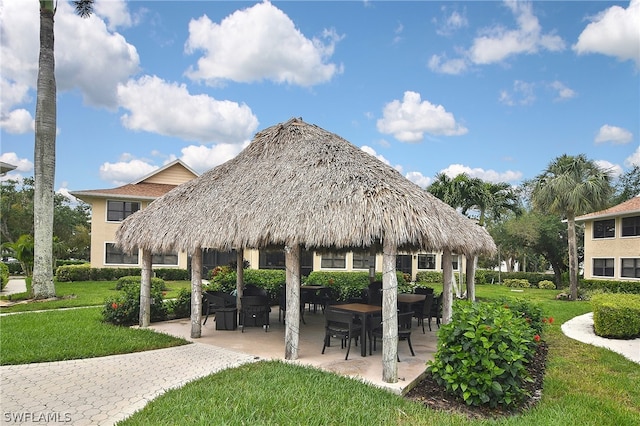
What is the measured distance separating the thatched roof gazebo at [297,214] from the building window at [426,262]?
2333 cm

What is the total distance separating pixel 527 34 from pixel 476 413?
40.8ft

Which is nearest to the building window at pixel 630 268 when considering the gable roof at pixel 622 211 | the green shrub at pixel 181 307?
the gable roof at pixel 622 211

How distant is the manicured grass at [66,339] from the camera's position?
8.75m

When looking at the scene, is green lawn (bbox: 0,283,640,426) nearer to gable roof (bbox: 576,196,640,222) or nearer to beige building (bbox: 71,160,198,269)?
beige building (bbox: 71,160,198,269)

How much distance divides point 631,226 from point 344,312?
25592 millimetres

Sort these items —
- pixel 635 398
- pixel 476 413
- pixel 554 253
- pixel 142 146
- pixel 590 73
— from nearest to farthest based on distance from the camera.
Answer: pixel 476 413, pixel 635 398, pixel 590 73, pixel 142 146, pixel 554 253

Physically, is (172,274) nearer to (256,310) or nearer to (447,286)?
(256,310)

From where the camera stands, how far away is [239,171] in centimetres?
1068

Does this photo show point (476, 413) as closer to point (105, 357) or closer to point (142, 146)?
point (105, 357)

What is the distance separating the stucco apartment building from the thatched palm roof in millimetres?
14814

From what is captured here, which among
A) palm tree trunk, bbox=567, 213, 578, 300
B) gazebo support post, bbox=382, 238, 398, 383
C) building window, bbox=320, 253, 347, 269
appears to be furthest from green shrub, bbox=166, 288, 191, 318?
palm tree trunk, bbox=567, 213, 578, 300

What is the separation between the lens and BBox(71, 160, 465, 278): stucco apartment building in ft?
90.4

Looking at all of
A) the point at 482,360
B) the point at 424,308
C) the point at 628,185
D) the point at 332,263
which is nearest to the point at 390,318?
the point at 482,360

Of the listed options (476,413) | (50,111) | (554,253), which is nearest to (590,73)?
(476,413)
